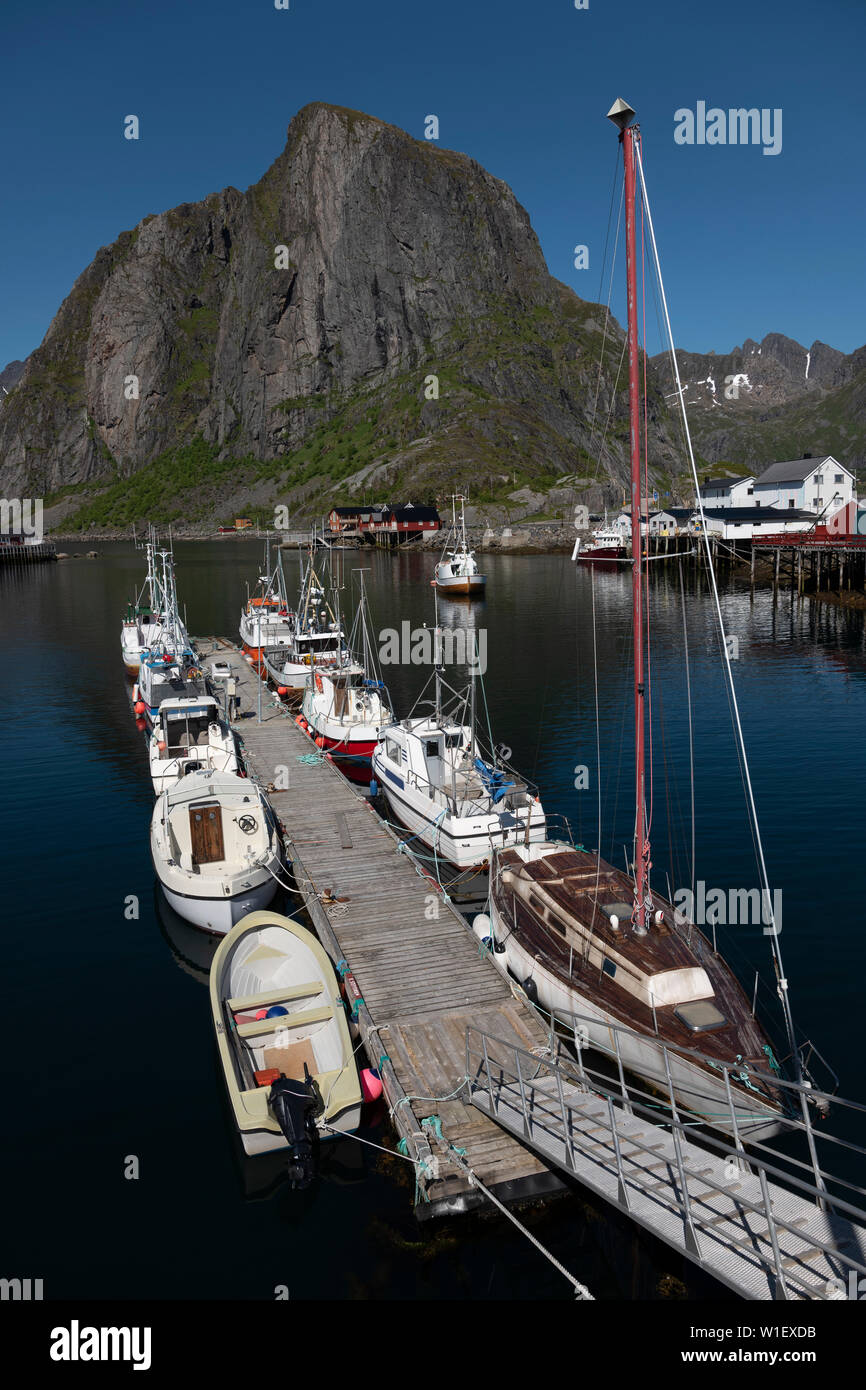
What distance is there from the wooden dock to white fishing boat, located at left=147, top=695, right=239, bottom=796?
284cm

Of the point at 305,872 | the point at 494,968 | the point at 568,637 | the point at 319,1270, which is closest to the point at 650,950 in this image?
the point at 494,968

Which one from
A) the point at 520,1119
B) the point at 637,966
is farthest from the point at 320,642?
the point at 520,1119

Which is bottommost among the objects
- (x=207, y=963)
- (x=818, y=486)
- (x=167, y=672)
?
(x=207, y=963)

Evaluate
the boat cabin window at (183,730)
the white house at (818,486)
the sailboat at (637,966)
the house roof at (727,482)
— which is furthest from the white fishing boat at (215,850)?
the house roof at (727,482)

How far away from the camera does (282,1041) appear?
1808 centimetres

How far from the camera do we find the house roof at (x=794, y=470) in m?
136

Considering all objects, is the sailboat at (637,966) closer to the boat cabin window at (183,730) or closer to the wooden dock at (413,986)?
the wooden dock at (413,986)

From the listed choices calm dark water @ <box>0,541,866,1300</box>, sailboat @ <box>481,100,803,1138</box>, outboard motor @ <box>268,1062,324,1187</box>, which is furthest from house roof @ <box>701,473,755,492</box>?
outboard motor @ <box>268,1062,324,1187</box>

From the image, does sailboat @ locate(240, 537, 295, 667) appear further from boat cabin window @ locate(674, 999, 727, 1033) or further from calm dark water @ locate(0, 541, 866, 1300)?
boat cabin window @ locate(674, 999, 727, 1033)

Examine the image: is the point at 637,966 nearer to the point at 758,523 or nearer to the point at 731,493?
the point at 758,523

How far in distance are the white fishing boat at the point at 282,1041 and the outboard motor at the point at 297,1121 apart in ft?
0.06

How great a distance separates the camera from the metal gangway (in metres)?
11.1

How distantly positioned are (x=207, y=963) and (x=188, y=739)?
1553cm
